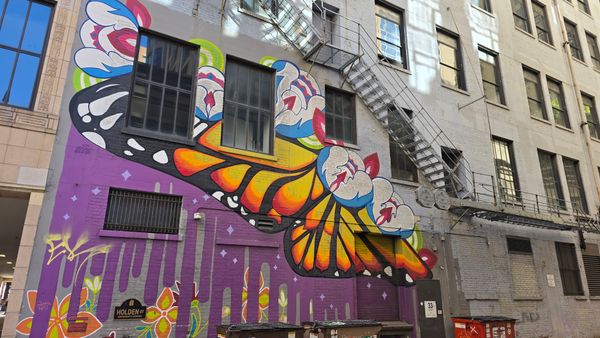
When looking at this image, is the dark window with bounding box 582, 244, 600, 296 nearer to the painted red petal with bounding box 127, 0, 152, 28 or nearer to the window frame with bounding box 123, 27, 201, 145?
the window frame with bounding box 123, 27, 201, 145

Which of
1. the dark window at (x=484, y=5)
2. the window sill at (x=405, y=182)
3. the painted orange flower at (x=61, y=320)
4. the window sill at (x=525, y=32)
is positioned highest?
the dark window at (x=484, y=5)

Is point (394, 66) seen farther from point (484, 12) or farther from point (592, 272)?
point (592, 272)

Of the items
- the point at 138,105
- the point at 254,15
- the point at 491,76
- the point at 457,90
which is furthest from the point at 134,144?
the point at 491,76

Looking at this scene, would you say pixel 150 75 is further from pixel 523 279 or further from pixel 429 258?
pixel 523 279

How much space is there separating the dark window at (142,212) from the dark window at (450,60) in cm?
1218

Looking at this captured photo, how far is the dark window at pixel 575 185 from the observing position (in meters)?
19.3

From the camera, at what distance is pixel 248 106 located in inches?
453

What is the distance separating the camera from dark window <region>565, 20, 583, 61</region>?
23.4 meters

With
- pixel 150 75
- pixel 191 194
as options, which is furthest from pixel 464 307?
pixel 150 75

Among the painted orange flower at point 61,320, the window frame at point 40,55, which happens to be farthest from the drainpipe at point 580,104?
the window frame at point 40,55

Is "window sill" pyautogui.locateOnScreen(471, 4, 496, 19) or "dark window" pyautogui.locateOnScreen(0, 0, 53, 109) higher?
"window sill" pyautogui.locateOnScreen(471, 4, 496, 19)

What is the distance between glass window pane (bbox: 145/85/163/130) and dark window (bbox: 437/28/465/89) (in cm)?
1143

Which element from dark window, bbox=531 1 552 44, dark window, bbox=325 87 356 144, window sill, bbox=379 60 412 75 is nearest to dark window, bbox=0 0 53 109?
dark window, bbox=325 87 356 144

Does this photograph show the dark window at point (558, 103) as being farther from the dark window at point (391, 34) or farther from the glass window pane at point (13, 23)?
the glass window pane at point (13, 23)
